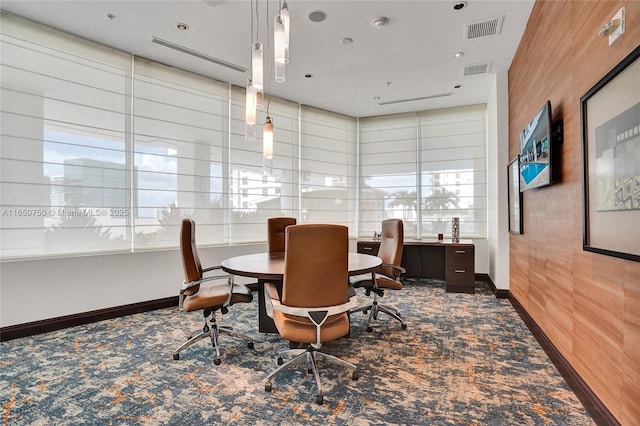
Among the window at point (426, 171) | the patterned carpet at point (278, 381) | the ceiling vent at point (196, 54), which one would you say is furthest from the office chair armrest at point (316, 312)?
the window at point (426, 171)

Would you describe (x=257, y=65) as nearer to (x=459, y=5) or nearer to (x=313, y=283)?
(x=313, y=283)

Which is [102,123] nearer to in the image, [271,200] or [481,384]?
[271,200]

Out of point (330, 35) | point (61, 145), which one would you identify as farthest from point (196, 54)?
point (61, 145)

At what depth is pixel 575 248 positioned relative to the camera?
230 cm

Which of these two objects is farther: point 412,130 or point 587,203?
point 412,130

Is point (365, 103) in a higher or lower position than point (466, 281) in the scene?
higher

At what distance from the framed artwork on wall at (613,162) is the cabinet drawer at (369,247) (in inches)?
155

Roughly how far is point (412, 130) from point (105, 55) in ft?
16.9

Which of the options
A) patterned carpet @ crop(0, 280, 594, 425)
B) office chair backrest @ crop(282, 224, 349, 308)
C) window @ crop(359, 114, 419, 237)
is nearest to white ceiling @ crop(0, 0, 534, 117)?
window @ crop(359, 114, 419, 237)

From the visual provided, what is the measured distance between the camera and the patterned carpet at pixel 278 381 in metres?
2.01

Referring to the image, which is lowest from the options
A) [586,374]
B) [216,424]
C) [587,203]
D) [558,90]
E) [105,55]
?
[216,424]

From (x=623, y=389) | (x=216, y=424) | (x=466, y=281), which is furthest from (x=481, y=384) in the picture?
(x=466, y=281)

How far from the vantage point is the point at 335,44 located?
3.96m

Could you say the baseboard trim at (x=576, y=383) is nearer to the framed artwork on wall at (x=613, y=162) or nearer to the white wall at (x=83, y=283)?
the framed artwork on wall at (x=613, y=162)
